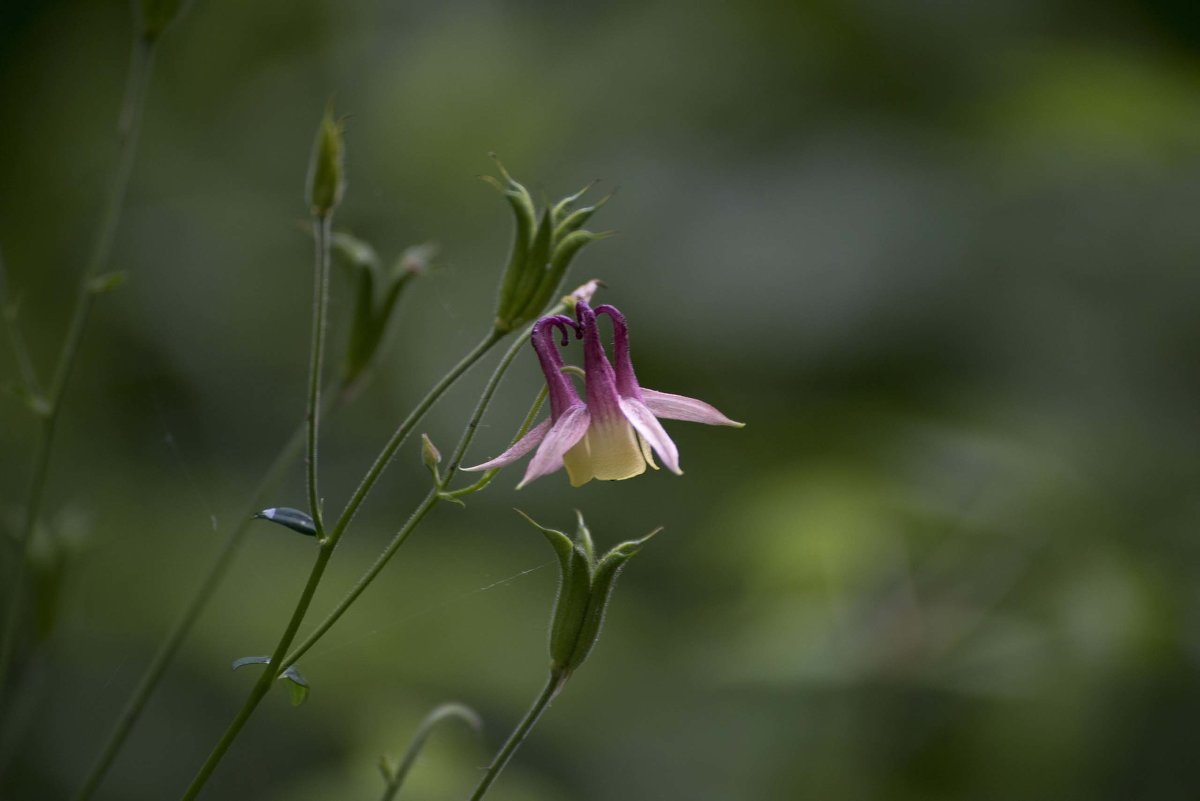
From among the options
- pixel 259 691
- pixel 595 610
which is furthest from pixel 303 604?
pixel 595 610

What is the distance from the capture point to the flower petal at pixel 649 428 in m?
0.52

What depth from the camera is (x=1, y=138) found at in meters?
2.08

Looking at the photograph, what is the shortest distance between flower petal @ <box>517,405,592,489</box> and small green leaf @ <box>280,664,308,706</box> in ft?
0.45

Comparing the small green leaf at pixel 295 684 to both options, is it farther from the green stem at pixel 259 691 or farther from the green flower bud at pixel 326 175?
the green flower bud at pixel 326 175

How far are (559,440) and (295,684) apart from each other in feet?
0.56

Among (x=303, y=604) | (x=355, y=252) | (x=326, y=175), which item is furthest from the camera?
(x=355, y=252)

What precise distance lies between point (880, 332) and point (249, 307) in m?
1.18

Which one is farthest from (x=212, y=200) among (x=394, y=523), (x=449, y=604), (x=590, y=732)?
(x=590, y=732)

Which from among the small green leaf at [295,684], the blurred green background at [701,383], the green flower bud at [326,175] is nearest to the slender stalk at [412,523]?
the small green leaf at [295,684]

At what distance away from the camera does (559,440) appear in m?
0.54

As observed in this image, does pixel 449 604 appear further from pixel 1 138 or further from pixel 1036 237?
pixel 1036 237

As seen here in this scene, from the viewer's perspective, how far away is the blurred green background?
1571mm

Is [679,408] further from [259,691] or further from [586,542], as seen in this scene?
[259,691]

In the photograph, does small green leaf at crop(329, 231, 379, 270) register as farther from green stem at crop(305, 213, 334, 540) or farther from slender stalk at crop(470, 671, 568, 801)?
slender stalk at crop(470, 671, 568, 801)
